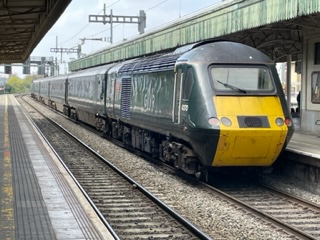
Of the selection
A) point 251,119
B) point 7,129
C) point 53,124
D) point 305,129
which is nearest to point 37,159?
point 251,119

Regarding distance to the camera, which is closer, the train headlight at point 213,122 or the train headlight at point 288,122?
the train headlight at point 213,122

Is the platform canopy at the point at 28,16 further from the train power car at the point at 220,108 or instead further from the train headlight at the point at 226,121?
the train headlight at the point at 226,121

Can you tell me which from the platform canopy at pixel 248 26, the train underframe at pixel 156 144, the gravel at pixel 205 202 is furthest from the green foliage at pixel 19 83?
the gravel at pixel 205 202

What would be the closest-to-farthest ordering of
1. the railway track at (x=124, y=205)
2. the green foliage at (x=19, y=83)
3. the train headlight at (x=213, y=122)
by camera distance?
the railway track at (x=124, y=205) < the train headlight at (x=213, y=122) < the green foliage at (x=19, y=83)

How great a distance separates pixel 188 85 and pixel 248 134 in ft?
5.39

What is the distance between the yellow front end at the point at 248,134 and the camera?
33.9 ft

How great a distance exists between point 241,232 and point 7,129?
17.4 metres

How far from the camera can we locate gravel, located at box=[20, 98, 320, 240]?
26.2 ft

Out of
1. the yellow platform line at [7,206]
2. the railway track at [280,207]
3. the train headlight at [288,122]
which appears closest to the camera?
the yellow platform line at [7,206]

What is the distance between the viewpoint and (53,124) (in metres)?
29.5

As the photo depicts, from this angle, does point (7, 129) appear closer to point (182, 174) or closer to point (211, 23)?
point (211, 23)

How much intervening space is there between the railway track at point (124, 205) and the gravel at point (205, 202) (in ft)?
1.01

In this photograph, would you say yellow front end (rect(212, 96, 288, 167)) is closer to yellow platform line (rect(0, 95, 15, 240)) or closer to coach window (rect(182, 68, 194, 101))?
coach window (rect(182, 68, 194, 101))

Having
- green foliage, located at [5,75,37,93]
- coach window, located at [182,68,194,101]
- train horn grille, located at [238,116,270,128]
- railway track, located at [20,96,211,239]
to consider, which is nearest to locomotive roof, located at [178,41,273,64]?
coach window, located at [182,68,194,101]
